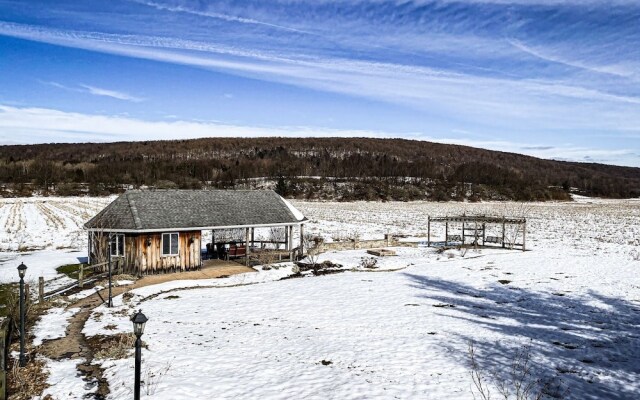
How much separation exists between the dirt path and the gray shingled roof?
7.98 ft

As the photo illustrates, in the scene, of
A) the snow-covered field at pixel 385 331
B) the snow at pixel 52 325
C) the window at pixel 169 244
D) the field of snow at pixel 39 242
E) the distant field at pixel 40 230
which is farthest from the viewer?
the distant field at pixel 40 230

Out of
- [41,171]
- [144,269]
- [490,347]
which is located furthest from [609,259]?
[41,171]

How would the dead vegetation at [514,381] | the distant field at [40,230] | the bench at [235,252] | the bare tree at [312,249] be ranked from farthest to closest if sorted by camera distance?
1. the distant field at [40,230]
2. the bare tree at [312,249]
3. the bench at [235,252]
4. the dead vegetation at [514,381]

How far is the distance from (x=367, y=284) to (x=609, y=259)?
1669 centimetres

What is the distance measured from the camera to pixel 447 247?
3441 centimetres

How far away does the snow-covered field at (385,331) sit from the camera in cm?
1137

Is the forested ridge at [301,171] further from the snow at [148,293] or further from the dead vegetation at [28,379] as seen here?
the dead vegetation at [28,379]

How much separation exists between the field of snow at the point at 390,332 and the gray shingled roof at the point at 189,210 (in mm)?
3208

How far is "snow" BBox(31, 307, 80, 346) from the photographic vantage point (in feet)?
47.1

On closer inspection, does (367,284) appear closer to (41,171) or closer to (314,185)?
(314,185)

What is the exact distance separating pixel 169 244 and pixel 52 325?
27.9 ft

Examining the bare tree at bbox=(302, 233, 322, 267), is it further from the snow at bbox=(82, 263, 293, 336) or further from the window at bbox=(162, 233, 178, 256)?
the window at bbox=(162, 233, 178, 256)

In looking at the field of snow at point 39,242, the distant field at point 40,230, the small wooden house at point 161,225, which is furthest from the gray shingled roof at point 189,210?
the distant field at point 40,230

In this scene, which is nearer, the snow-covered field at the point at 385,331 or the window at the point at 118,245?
the snow-covered field at the point at 385,331
